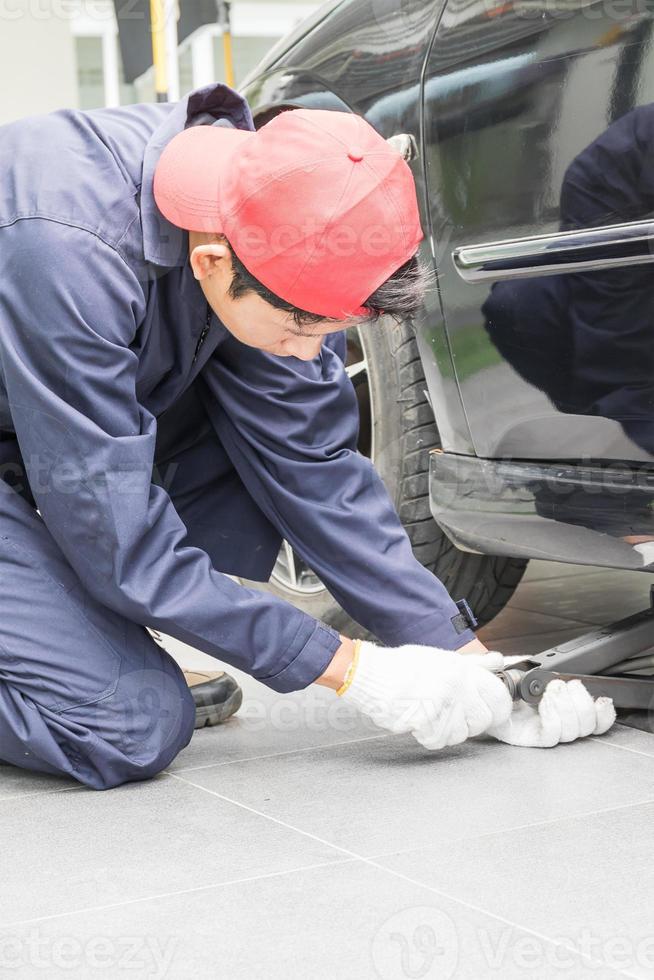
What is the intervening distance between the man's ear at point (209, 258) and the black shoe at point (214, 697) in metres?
0.72

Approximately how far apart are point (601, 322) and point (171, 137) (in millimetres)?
650

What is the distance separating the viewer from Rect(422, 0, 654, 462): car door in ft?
5.28

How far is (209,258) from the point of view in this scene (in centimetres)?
153

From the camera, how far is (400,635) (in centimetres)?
179

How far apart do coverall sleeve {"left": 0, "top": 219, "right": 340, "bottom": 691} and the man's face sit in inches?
3.8

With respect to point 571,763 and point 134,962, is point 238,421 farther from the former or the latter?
point 134,962

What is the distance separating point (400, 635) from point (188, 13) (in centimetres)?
416

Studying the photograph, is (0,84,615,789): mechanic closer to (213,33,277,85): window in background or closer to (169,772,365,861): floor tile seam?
(169,772,365,861): floor tile seam

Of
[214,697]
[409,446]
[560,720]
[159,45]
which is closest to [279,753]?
[214,697]

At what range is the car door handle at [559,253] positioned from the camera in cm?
159

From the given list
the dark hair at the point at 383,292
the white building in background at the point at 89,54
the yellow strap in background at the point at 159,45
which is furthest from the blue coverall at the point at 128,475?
the white building in background at the point at 89,54

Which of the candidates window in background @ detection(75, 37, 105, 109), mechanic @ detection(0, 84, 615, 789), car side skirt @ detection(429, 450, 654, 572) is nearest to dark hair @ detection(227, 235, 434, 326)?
mechanic @ detection(0, 84, 615, 789)

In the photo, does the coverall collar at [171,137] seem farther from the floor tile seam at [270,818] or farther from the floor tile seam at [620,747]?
the floor tile seam at [620,747]

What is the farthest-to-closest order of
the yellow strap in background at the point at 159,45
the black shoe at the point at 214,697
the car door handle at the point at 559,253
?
1. the yellow strap in background at the point at 159,45
2. the black shoe at the point at 214,697
3. the car door handle at the point at 559,253
